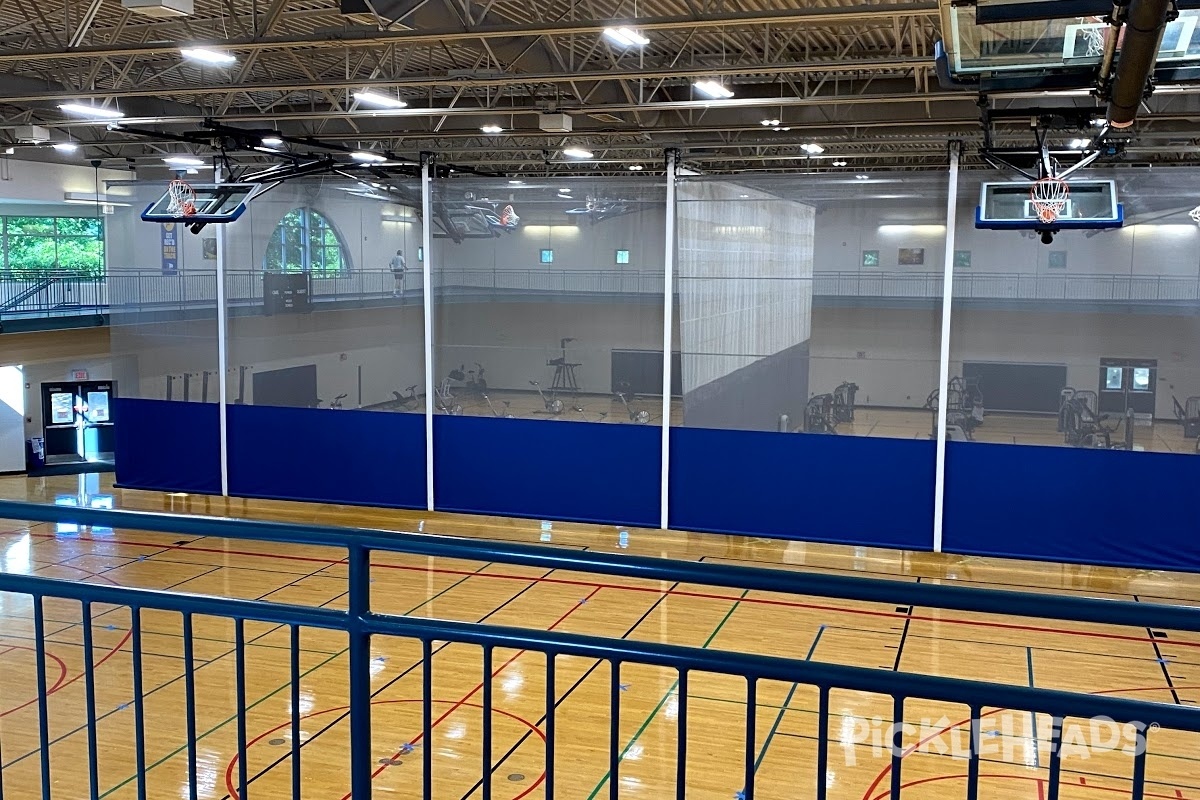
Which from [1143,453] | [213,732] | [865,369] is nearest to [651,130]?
[865,369]

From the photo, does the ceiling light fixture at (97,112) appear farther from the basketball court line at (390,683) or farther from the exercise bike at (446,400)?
the basketball court line at (390,683)

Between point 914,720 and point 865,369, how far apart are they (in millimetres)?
5337

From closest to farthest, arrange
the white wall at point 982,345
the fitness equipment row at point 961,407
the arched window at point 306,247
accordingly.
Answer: the white wall at point 982,345, the fitness equipment row at point 961,407, the arched window at point 306,247

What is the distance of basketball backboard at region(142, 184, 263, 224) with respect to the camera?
550 inches

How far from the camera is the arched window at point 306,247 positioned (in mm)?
16484

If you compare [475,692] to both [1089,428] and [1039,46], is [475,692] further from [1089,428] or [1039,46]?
[1089,428]

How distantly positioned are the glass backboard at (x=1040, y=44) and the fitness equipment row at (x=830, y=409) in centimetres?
735

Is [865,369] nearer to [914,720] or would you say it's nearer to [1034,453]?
[1034,453]

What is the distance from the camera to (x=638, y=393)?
583 inches

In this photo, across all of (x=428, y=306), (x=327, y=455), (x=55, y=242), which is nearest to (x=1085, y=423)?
(x=428, y=306)

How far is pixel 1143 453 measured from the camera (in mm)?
13023

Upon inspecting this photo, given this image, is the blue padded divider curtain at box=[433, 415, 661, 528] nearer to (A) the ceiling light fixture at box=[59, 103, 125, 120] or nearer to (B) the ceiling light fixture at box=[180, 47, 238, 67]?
(B) the ceiling light fixture at box=[180, 47, 238, 67]

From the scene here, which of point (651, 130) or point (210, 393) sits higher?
point (651, 130)

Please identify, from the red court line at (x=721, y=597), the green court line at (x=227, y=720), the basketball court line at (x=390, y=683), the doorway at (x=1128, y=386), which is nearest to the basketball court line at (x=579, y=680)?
the red court line at (x=721, y=597)
